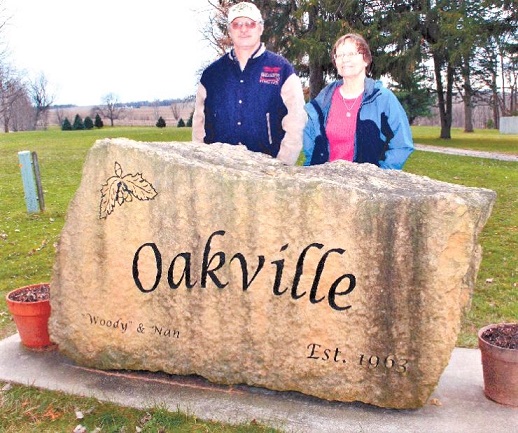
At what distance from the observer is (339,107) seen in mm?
3986

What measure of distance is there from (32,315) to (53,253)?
152 inches

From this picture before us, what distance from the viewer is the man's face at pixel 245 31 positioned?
4.16 m

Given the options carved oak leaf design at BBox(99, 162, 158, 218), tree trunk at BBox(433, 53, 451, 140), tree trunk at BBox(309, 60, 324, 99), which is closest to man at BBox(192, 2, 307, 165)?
carved oak leaf design at BBox(99, 162, 158, 218)

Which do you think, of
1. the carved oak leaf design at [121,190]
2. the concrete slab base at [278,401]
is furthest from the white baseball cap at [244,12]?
the concrete slab base at [278,401]

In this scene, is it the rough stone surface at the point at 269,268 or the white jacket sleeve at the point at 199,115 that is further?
the white jacket sleeve at the point at 199,115

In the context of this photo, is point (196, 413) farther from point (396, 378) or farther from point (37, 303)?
point (37, 303)

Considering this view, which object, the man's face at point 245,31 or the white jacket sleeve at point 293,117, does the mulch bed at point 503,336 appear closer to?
the white jacket sleeve at point 293,117

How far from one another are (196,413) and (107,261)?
118 centimetres

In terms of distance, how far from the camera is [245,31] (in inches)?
166

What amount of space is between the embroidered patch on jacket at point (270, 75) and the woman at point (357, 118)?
420mm

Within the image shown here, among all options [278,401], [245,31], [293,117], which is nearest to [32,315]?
[278,401]

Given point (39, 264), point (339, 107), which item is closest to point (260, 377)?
point (339, 107)

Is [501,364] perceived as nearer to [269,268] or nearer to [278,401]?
[278,401]

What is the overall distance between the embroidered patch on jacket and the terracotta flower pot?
243 centimetres
